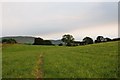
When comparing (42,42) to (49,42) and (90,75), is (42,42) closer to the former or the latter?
(49,42)

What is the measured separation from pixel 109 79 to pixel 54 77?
5115 mm

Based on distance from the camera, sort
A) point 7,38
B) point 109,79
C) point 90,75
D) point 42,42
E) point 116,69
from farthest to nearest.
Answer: point 42,42, point 7,38, point 116,69, point 90,75, point 109,79

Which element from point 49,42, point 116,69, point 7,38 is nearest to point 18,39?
point 7,38

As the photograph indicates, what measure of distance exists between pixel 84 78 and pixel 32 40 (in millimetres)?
113826

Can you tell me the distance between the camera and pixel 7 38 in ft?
418

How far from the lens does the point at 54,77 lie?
25.8 meters

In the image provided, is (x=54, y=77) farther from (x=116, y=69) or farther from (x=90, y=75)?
(x=116, y=69)

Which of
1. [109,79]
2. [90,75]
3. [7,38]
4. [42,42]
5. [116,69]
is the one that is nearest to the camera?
[109,79]

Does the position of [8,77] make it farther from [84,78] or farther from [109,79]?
[109,79]

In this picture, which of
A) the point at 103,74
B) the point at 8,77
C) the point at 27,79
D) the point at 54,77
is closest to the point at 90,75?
the point at 103,74

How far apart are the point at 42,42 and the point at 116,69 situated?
108m

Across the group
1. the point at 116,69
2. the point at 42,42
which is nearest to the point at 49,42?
the point at 42,42

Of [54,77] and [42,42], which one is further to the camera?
[42,42]

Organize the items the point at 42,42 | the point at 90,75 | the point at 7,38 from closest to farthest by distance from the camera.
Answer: the point at 90,75
the point at 7,38
the point at 42,42
